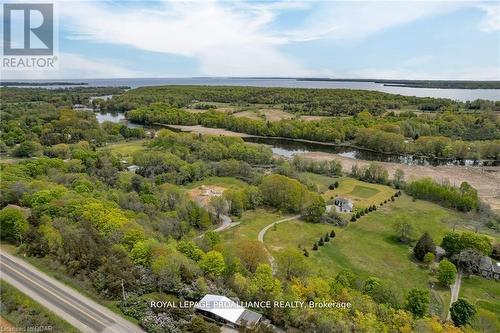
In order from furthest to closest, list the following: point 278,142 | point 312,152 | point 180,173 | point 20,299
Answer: point 278,142 → point 312,152 → point 180,173 → point 20,299

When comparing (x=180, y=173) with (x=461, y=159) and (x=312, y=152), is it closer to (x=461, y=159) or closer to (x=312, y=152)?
(x=312, y=152)

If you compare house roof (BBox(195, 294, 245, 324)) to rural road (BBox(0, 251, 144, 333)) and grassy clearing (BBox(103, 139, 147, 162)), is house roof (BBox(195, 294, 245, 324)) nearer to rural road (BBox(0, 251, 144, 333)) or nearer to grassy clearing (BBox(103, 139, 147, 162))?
rural road (BBox(0, 251, 144, 333))

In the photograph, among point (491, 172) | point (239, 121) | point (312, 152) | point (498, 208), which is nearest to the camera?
point (498, 208)

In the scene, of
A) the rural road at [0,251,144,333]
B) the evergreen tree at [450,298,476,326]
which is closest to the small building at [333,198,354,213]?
the evergreen tree at [450,298,476,326]

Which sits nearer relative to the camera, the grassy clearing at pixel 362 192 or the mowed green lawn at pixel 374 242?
the mowed green lawn at pixel 374 242

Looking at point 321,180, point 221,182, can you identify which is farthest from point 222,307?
point 321,180

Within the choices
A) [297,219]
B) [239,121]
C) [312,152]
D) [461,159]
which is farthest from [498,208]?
[239,121]

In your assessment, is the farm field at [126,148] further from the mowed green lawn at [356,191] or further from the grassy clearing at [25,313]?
the grassy clearing at [25,313]

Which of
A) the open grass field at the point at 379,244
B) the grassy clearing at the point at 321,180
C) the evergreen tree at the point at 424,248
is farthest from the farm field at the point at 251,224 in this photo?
the evergreen tree at the point at 424,248
